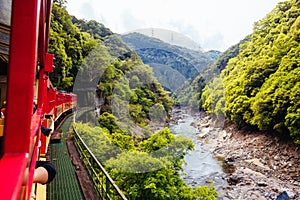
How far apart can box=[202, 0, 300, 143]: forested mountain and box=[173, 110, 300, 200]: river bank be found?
105 cm

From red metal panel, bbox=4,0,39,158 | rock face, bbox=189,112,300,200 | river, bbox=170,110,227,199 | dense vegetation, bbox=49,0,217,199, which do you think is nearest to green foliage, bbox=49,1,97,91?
dense vegetation, bbox=49,0,217,199

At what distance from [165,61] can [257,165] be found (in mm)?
32992

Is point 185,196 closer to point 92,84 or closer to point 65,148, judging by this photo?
point 65,148

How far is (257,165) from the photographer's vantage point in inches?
627

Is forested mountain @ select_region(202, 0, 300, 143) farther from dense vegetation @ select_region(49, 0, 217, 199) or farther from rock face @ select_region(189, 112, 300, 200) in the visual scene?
dense vegetation @ select_region(49, 0, 217, 199)

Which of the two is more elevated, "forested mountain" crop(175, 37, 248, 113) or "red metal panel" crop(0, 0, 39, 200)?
"forested mountain" crop(175, 37, 248, 113)

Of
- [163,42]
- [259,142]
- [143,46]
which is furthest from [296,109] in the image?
[163,42]

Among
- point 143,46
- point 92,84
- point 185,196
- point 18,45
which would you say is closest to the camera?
point 18,45

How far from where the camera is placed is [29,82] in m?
0.64

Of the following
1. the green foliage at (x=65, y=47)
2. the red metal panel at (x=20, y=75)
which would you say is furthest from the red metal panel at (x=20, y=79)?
the green foliage at (x=65, y=47)

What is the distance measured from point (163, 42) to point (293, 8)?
32403 millimetres

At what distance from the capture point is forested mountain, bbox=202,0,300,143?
57.1 ft

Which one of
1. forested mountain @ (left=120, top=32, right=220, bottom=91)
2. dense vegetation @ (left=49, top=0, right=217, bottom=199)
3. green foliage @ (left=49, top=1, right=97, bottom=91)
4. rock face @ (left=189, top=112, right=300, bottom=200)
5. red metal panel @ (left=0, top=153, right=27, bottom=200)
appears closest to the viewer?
red metal panel @ (left=0, top=153, right=27, bottom=200)

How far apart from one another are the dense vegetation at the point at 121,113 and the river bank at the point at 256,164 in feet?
11.5
